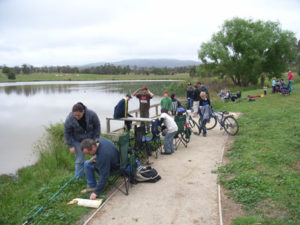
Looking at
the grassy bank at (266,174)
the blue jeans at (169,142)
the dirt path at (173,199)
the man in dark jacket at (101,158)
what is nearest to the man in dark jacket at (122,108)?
the blue jeans at (169,142)

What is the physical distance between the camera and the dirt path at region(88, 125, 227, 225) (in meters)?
3.46

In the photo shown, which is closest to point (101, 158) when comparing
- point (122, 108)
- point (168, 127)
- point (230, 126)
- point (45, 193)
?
point (45, 193)

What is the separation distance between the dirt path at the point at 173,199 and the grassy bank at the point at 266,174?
0.38 metres

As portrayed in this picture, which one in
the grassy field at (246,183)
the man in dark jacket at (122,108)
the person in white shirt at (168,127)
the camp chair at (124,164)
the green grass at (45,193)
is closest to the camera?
the grassy field at (246,183)

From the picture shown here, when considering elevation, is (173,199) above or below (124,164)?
below

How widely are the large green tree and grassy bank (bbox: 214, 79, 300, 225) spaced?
846 inches

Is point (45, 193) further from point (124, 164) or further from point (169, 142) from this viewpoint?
point (169, 142)

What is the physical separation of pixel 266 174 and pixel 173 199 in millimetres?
1980

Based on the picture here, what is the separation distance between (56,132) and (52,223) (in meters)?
7.17

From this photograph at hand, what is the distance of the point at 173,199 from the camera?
3.97m

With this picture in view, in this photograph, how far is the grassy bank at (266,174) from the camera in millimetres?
3445

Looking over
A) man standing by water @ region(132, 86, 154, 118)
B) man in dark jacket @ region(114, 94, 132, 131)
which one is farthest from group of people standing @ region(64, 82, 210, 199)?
man standing by water @ region(132, 86, 154, 118)

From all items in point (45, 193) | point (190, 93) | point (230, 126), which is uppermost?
point (190, 93)

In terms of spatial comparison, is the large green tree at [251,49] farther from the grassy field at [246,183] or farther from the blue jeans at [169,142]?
the blue jeans at [169,142]
